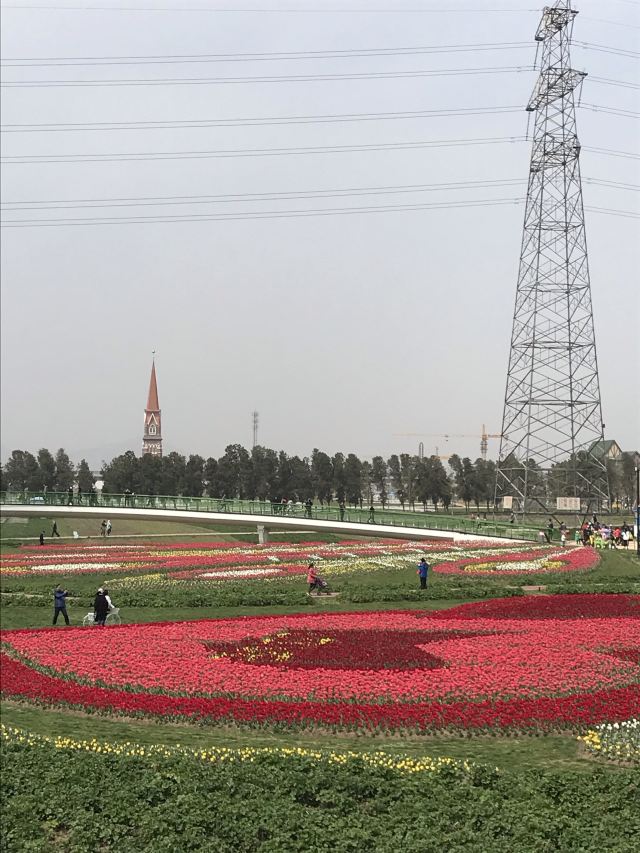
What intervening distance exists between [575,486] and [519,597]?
1553 inches

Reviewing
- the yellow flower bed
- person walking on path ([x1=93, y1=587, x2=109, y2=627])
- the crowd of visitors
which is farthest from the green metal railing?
the yellow flower bed

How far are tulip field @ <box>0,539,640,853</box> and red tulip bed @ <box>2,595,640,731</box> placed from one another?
0.18 ft

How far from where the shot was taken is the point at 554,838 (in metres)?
8.70

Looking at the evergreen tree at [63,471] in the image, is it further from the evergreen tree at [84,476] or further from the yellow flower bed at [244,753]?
the yellow flower bed at [244,753]

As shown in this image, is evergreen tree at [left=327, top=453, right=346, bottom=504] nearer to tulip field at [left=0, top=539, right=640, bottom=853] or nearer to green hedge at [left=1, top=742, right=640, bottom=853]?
tulip field at [left=0, top=539, right=640, bottom=853]

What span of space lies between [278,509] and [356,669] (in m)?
34.0

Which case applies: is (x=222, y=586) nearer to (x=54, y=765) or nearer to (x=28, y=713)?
(x=28, y=713)

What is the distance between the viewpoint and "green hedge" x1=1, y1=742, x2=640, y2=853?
878cm

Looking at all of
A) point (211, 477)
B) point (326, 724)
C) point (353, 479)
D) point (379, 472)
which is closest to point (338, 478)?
point (353, 479)

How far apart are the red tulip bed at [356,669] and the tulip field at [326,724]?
0.18 feet

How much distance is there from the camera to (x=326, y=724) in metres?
12.8

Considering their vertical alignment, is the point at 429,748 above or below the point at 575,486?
below

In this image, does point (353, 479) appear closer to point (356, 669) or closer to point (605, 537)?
point (605, 537)

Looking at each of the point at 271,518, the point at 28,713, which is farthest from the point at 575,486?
the point at 28,713
